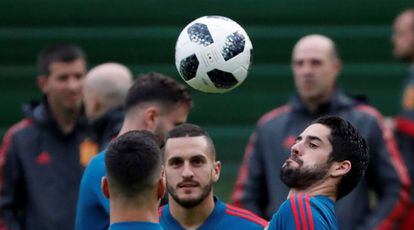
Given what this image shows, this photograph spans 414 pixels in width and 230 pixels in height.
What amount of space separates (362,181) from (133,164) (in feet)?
12.8

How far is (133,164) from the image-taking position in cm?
588

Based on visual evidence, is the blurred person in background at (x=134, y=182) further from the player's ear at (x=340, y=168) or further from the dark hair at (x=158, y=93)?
the dark hair at (x=158, y=93)

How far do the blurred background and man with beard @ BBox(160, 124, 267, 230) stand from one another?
5.93 metres

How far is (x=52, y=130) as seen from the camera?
32.2 feet

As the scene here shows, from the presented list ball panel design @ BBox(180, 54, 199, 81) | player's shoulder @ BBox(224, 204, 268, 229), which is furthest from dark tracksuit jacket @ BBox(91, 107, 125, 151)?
ball panel design @ BBox(180, 54, 199, 81)

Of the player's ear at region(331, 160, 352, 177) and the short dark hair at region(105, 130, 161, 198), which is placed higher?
the short dark hair at region(105, 130, 161, 198)

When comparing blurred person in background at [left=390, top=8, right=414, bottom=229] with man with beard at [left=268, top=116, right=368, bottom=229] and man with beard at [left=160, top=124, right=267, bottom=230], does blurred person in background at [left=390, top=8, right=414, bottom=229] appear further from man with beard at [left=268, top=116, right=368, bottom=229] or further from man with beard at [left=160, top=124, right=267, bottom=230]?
man with beard at [left=268, top=116, right=368, bottom=229]

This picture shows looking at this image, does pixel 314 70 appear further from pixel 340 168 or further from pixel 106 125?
pixel 340 168

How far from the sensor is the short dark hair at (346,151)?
641 centimetres

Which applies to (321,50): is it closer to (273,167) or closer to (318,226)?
(273,167)

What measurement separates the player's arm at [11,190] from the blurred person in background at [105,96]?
0.65 metres

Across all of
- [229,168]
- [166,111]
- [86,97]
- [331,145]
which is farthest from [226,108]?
[331,145]

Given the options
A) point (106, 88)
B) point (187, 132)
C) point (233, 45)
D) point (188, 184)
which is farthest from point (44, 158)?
point (233, 45)

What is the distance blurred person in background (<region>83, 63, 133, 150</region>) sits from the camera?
941 centimetres
